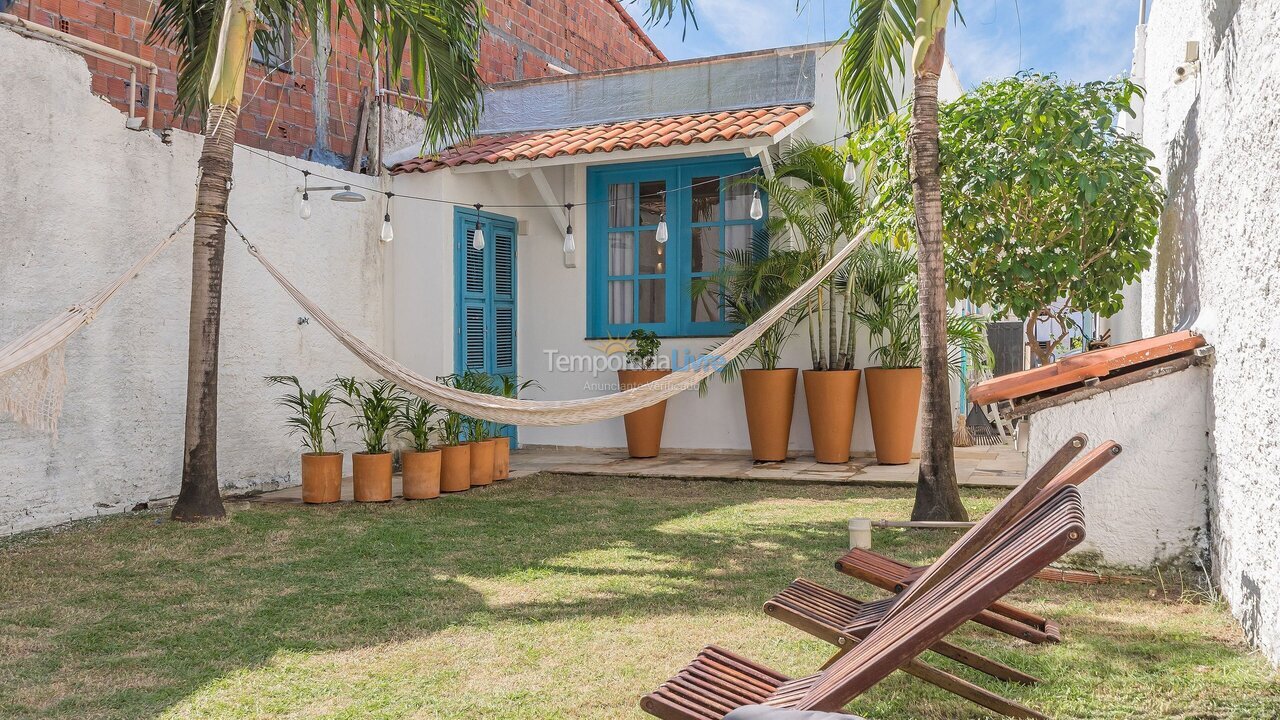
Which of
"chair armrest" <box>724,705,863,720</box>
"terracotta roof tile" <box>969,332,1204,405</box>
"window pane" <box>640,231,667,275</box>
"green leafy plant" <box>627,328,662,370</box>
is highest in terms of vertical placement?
"window pane" <box>640,231,667,275</box>

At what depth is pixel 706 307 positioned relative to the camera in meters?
7.56

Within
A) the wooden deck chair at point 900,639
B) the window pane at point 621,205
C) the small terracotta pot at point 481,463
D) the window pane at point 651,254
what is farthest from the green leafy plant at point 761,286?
the wooden deck chair at point 900,639

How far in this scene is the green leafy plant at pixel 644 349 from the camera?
24.0 ft

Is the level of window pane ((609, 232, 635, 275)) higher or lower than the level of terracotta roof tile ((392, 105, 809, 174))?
lower

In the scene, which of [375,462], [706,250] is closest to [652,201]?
[706,250]

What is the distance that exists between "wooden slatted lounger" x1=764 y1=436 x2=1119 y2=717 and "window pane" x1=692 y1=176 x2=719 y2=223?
203 inches

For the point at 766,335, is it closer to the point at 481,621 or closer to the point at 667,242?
the point at 667,242

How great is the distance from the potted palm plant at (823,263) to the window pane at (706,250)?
2.45 feet

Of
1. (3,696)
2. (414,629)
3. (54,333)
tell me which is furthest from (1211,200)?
(54,333)

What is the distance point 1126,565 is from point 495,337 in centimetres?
534

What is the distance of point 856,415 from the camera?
7051 mm

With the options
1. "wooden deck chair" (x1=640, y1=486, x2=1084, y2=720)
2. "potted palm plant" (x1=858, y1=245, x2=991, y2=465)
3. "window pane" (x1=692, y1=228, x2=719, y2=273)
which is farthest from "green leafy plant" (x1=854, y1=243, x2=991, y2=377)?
"wooden deck chair" (x1=640, y1=486, x2=1084, y2=720)

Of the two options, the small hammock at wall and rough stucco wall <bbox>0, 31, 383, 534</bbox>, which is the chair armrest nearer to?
the small hammock at wall

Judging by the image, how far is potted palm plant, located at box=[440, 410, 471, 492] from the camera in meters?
6.05
